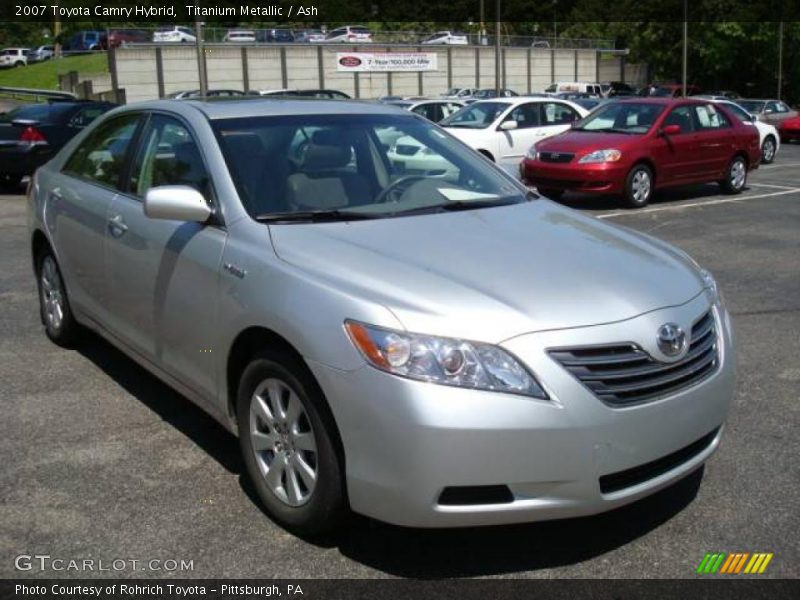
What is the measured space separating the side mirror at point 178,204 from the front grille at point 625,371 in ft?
5.41

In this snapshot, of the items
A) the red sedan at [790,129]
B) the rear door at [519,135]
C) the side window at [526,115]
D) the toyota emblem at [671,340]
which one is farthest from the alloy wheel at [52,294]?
the red sedan at [790,129]

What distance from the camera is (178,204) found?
3658 millimetres

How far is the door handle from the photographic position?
4400mm

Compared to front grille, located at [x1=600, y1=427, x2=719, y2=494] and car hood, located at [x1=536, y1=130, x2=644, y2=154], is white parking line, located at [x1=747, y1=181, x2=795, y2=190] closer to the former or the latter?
car hood, located at [x1=536, y1=130, x2=644, y2=154]

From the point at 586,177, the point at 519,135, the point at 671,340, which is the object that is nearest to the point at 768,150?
the point at 519,135

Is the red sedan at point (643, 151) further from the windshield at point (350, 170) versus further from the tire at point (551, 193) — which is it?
the windshield at point (350, 170)

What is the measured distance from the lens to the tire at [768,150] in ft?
68.6

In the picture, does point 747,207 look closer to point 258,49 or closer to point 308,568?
point 308,568

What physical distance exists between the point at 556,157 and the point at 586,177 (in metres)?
0.61

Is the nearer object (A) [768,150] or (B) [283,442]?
(B) [283,442]

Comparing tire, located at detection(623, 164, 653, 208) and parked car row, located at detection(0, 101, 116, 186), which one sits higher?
parked car row, located at detection(0, 101, 116, 186)

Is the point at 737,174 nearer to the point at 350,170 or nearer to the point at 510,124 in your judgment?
the point at 510,124

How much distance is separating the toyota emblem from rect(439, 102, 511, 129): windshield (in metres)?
12.8

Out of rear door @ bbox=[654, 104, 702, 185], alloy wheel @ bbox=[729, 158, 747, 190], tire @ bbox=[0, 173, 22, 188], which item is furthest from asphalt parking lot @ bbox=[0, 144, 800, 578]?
tire @ bbox=[0, 173, 22, 188]
